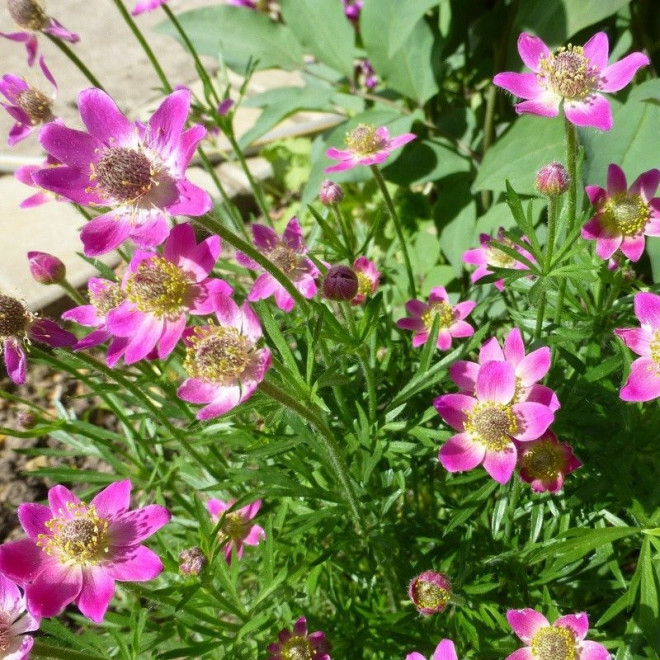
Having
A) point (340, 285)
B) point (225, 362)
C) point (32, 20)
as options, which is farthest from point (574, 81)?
point (32, 20)

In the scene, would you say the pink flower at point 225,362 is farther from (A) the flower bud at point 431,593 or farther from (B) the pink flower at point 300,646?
(B) the pink flower at point 300,646

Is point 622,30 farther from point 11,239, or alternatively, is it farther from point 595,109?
point 11,239

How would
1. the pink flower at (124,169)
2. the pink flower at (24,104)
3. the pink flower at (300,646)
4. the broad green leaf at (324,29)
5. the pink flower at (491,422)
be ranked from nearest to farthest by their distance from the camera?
the pink flower at (124,169), the pink flower at (491,422), the pink flower at (300,646), the pink flower at (24,104), the broad green leaf at (324,29)

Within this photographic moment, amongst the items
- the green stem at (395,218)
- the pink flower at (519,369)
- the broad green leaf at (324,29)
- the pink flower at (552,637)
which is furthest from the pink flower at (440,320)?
the broad green leaf at (324,29)

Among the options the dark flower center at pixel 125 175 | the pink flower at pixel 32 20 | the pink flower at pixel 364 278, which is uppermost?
the pink flower at pixel 32 20

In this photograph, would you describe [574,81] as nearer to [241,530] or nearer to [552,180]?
[552,180]

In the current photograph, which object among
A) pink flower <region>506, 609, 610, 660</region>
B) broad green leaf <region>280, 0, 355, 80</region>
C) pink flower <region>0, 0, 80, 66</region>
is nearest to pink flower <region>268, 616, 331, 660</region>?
pink flower <region>506, 609, 610, 660</region>

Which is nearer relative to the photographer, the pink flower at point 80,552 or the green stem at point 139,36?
the pink flower at point 80,552
